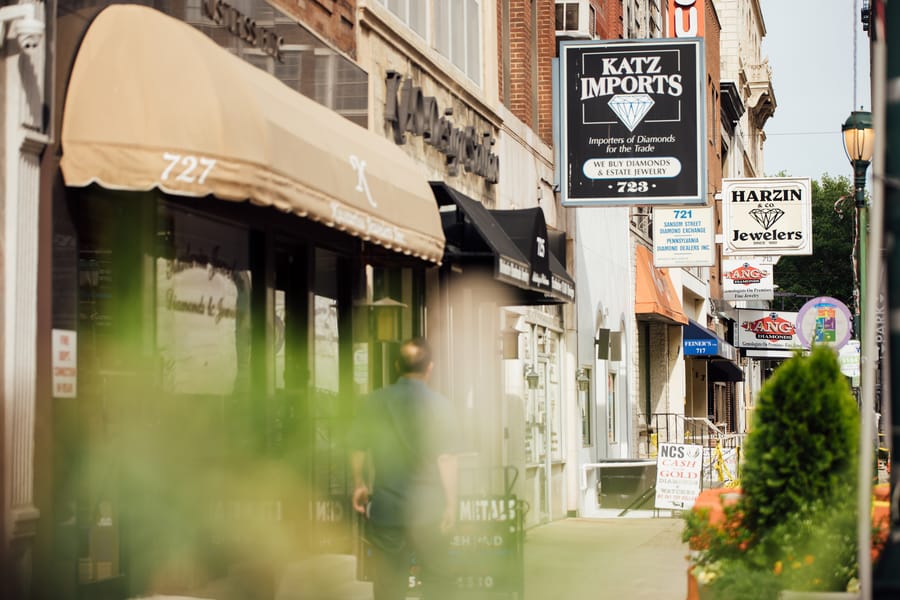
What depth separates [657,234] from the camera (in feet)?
96.0

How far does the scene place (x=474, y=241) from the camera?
45.6 feet

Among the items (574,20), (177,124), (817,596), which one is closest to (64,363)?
(177,124)

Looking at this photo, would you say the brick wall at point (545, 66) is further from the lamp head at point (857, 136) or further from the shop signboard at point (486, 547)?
the shop signboard at point (486, 547)

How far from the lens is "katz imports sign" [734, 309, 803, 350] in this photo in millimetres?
49625

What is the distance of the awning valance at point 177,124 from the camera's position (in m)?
8.20

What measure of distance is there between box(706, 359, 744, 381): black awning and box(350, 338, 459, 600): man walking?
38314 mm

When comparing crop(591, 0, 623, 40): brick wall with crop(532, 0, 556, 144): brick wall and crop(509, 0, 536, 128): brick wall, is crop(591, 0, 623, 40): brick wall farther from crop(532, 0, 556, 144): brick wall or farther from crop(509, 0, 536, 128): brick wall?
crop(509, 0, 536, 128): brick wall

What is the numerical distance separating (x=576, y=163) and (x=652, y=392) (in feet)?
58.6

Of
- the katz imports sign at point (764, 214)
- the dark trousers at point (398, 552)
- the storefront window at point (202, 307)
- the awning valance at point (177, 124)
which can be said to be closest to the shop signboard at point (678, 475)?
the katz imports sign at point (764, 214)

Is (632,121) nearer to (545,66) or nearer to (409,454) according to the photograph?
(545,66)

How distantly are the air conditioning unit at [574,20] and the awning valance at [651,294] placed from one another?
6555 millimetres

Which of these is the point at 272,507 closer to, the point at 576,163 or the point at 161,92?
Result: the point at 161,92

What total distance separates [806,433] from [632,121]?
39.9 feet

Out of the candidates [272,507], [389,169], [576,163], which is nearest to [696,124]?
[576,163]
